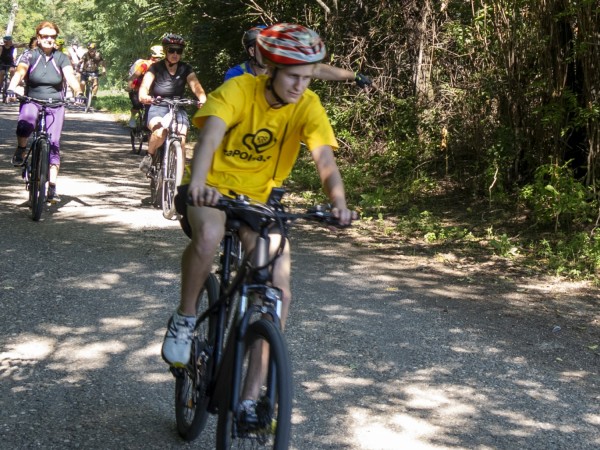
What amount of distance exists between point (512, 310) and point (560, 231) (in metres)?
2.87

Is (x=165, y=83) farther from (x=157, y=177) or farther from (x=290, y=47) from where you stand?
(x=290, y=47)

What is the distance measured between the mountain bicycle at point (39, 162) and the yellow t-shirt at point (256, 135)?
6.50 metres

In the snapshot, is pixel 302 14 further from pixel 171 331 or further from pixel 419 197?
pixel 171 331

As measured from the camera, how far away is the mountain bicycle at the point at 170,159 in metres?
11.5

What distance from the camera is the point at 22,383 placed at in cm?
567

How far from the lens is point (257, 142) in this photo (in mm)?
4613

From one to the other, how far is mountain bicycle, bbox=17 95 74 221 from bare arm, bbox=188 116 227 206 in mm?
6814

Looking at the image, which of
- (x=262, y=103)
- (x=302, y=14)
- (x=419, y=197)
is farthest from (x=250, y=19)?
(x=262, y=103)

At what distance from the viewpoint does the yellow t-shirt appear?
453cm

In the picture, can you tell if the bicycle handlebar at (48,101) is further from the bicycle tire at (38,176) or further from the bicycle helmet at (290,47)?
the bicycle helmet at (290,47)

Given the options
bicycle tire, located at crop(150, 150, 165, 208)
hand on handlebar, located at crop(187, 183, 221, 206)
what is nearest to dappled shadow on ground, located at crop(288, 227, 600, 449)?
hand on handlebar, located at crop(187, 183, 221, 206)

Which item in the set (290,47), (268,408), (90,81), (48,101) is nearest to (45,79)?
(48,101)

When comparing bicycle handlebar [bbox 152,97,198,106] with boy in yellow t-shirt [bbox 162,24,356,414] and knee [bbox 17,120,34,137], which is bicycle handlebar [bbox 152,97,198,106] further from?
boy in yellow t-shirt [bbox 162,24,356,414]

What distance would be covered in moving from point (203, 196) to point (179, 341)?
97cm
